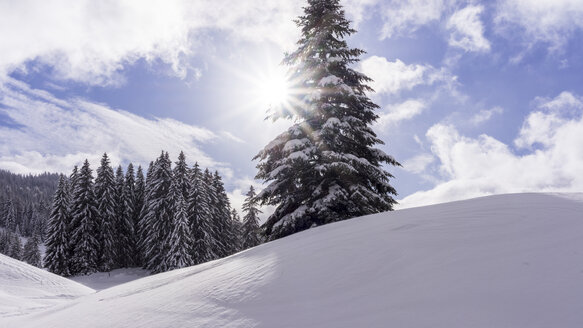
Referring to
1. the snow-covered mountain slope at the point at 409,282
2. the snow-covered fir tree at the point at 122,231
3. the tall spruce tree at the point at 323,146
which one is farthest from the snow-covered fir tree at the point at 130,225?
the snow-covered mountain slope at the point at 409,282

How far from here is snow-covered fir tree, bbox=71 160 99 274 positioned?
32.4m

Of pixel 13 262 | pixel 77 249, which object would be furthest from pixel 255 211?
pixel 13 262

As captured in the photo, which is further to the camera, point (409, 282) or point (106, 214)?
point (106, 214)

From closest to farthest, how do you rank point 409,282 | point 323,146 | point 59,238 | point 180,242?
point 409,282, point 323,146, point 180,242, point 59,238

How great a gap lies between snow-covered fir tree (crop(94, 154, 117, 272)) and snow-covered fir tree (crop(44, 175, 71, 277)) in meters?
3.00

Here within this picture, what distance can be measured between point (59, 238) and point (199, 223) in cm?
1463

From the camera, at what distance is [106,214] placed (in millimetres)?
35125

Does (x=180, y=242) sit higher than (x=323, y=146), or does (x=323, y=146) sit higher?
(x=323, y=146)

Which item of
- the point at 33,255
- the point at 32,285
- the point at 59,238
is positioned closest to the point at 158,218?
the point at 59,238

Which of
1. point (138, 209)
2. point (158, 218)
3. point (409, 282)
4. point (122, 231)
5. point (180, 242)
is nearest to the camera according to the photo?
point (409, 282)

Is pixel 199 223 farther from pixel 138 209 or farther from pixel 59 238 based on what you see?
pixel 59 238

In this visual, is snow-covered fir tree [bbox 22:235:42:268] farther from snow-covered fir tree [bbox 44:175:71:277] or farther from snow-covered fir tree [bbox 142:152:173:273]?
snow-covered fir tree [bbox 142:152:173:273]

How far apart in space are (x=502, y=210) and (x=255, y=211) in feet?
119

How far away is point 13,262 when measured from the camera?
1290cm
